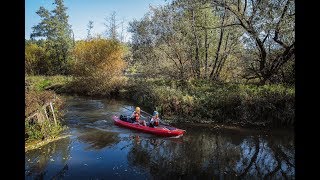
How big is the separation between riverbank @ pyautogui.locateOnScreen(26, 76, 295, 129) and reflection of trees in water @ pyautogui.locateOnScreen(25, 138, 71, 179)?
25.6ft

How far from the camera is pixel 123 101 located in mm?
27812

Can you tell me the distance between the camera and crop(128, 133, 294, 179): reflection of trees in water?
11.0m

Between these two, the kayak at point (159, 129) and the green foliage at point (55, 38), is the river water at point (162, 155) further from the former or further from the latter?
the green foliage at point (55, 38)

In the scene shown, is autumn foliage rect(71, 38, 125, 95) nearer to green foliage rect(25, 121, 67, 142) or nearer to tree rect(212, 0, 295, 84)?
tree rect(212, 0, 295, 84)

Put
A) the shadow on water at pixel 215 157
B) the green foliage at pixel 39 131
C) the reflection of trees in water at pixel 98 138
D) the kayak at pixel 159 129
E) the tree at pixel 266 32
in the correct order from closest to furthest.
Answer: the shadow on water at pixel 215 157 → the green foliage at pixel 39 131 → the reflection of trees in water at pixel 98 138 → the kayak at pixel 159 129 → the tree at pixel 266 32

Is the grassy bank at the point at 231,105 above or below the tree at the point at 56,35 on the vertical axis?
below

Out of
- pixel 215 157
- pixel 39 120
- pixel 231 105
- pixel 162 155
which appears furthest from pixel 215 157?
pixel 39 120

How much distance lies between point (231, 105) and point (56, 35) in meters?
37.2

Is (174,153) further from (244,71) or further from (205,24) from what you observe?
(205,24)

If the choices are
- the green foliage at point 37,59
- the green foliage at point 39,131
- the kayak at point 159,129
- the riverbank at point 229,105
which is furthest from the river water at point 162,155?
the green foliage at point 37,59

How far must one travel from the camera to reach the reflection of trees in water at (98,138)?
45.4 feet

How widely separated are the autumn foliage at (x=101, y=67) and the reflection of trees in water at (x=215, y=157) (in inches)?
669
